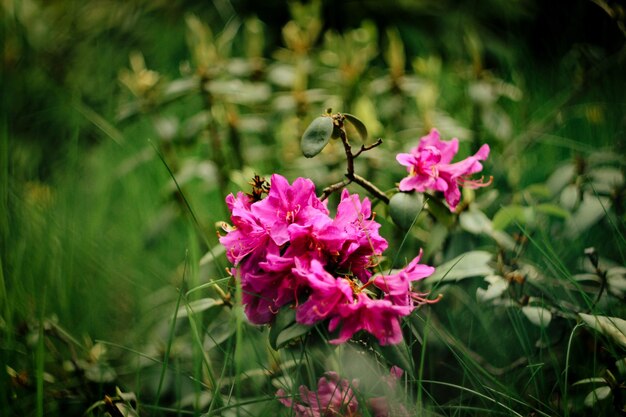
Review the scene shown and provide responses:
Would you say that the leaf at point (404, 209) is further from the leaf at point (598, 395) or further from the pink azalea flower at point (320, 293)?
the leaf at point (598, 395)

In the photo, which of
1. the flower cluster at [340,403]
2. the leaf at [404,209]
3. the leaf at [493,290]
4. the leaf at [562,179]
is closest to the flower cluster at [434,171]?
the leaf at [404,209]

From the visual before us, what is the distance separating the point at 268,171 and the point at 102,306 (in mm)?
478

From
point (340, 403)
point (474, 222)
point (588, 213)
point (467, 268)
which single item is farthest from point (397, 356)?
point (588, 213)

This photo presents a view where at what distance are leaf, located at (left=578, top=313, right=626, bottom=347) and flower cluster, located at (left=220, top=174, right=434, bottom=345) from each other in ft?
0.78

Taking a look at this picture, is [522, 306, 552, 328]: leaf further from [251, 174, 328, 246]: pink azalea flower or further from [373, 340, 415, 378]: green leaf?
[251, 174, 328, 246]: pink azalea flower

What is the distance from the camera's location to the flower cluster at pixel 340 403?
775mm

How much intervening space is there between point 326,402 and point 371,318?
18 cm

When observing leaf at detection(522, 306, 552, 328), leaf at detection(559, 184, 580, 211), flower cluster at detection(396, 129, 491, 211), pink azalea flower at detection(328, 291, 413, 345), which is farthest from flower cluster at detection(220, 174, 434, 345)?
leaf at detection(559, 184, 580, 211)

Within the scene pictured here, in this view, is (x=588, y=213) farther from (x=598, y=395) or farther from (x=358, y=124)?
(x=358, y=124)

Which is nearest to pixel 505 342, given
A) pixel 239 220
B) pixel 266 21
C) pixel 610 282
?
pixel 610 282

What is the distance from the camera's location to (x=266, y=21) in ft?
9.13

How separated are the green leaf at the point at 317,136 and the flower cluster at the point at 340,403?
285mm

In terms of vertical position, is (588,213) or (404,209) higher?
→ (404,209)

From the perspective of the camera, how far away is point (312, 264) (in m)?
0.66
